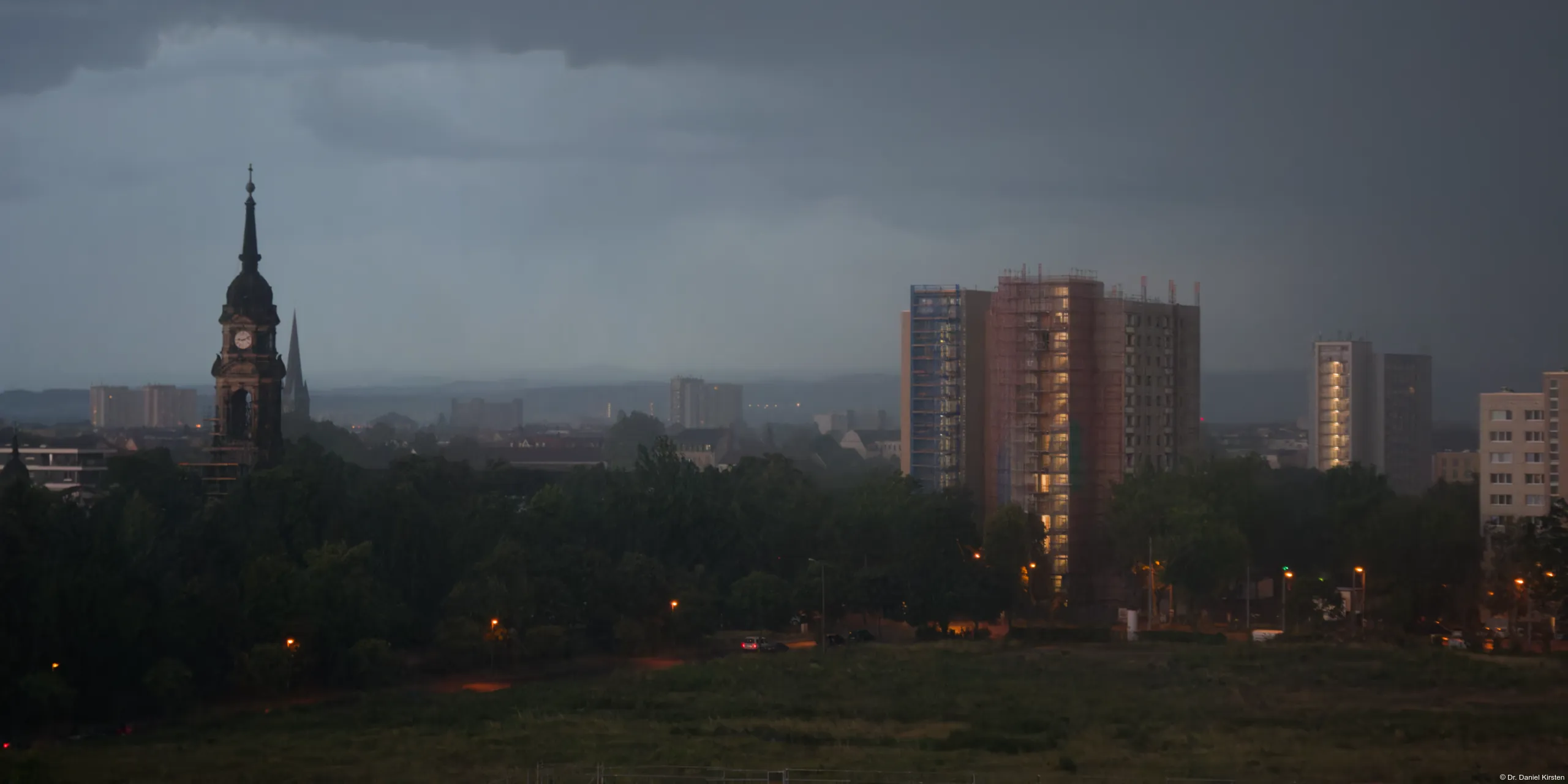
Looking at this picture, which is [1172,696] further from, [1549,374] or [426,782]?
[1549,374]

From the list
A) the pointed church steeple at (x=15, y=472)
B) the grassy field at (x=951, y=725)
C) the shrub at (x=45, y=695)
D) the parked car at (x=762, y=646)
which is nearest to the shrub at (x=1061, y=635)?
the grassy field at (x=951, y=725)

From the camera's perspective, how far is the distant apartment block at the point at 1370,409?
119 m

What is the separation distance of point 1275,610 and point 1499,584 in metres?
11.1

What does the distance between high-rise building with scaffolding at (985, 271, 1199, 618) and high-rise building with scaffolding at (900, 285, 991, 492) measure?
6.39 m

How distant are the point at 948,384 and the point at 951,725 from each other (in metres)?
49.5

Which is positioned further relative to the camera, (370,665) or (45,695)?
(370,665)

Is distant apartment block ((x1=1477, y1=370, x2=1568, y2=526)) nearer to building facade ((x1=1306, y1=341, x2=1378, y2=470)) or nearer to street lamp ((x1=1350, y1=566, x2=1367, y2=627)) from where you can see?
street lamp ((x1=1350, y1=566, x2=1367, y2=627))

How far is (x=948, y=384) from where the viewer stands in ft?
280

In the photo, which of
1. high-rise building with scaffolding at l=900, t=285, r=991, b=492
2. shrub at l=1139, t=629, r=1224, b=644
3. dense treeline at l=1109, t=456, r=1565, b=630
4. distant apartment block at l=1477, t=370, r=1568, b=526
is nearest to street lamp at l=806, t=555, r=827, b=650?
shrub at l=1139, t=629, r=1224, b=644

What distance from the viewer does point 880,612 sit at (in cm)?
6228

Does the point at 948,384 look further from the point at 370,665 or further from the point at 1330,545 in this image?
the point at 370,665

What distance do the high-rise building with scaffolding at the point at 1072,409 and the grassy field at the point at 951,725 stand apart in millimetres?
24131

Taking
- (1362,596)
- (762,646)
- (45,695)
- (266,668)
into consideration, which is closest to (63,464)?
(762,646)

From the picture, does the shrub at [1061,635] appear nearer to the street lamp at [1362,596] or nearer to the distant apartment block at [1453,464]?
the street lamp at [1362,596]
